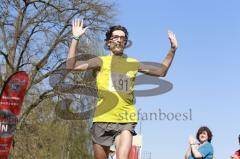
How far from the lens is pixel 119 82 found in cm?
523

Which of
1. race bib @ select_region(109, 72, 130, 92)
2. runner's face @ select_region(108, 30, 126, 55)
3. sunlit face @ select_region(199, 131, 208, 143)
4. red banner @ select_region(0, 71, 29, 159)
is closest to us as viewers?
race bib @ select_region(109, 72, 130, 92)

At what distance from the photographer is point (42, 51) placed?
22969mm

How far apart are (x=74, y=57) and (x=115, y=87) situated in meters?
0.50

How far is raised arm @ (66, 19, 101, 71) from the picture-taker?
5.16 meters

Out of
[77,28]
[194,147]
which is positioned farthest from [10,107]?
[77,28]

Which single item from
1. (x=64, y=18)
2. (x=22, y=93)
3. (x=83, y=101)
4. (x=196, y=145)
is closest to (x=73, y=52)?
(x=196, y=145)

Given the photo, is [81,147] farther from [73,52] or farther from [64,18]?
[73,52]

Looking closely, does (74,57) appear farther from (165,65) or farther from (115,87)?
(165,65)

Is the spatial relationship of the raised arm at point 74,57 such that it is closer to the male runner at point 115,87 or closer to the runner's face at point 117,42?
the male runner at point 115,87

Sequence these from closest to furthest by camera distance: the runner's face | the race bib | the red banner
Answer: the race bib
the runner's face
the red banner

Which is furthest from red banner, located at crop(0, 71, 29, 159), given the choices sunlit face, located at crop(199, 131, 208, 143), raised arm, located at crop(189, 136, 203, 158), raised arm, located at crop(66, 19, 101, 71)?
raised arm, located at crop(66, 19, 101, 71)

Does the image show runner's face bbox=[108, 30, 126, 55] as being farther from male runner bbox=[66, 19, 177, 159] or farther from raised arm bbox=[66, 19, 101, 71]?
raised arm bbox=[66, 19, 101, 71]

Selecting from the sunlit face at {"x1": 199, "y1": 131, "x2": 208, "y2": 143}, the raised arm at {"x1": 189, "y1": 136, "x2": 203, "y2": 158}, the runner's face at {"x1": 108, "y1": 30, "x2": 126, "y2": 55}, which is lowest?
the raised arm at {"x1": 189, "y1": 136, "x2": 203, "y2": 158}

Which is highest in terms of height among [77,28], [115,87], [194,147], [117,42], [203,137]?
[77,28]
